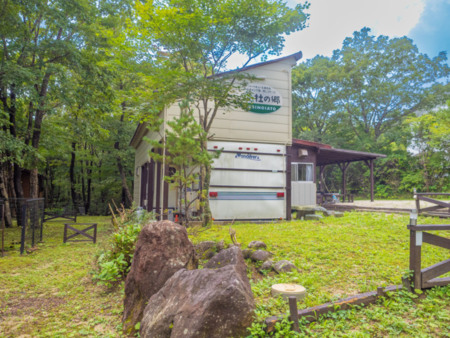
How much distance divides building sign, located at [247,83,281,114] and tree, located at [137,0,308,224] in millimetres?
1128

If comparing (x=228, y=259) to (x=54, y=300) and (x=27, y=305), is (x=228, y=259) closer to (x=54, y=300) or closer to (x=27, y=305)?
(x=54, y=300)

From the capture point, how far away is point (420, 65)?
23734 millimetres

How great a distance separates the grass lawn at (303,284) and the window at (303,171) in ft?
18.5

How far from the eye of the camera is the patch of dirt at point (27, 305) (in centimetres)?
400

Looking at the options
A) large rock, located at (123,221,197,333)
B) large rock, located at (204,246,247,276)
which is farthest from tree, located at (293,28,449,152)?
large rock, located at (123,221,197,333)

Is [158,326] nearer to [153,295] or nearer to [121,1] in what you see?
[153,295]

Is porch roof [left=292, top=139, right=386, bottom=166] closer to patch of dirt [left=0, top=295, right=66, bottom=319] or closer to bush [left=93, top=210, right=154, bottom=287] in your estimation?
bush [left=93, top=210, right=154, bottom=287]

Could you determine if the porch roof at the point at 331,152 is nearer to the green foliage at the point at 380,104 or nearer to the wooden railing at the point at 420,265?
the green foliage at the point at 380,104

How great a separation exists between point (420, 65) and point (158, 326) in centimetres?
2795

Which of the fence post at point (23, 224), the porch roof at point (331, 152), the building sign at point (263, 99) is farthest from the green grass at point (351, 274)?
the porch roof at point (331, 152)

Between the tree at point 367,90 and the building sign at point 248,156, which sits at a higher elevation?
the tree at point 367,90

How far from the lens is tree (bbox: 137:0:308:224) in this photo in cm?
700

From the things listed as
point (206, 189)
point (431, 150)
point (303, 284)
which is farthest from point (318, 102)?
point (303, 284)

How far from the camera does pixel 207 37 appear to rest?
24.6 feet
